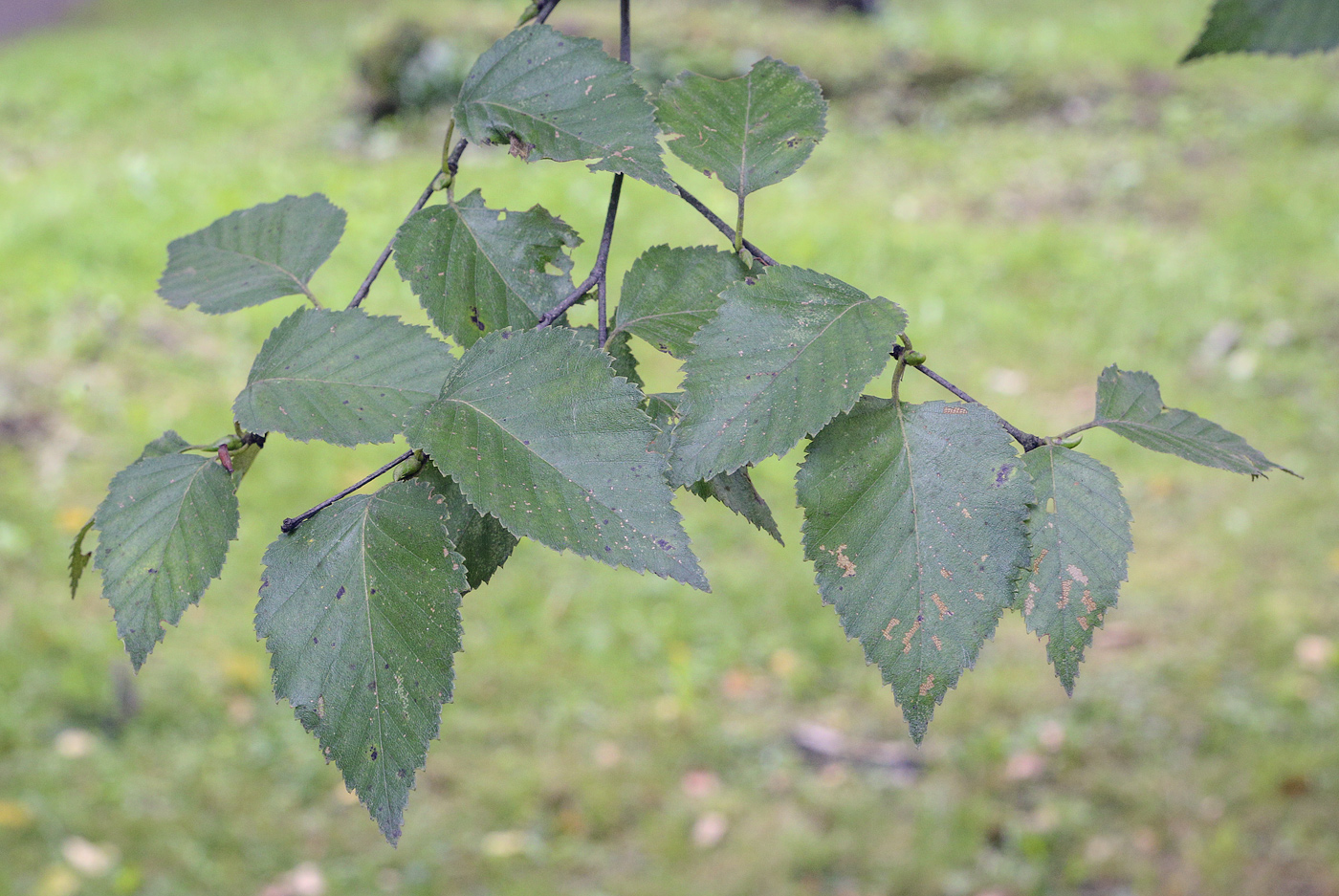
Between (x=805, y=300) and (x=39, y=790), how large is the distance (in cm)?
298

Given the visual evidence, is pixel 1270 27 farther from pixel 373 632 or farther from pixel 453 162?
pixel 373 632

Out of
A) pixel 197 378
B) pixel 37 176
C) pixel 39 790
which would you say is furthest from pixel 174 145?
pixel 39 790

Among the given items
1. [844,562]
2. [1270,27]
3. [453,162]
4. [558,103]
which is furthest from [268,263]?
[1270,27]

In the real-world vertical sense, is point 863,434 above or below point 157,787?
above

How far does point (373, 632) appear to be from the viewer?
61 cm

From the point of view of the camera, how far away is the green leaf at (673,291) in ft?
2.37

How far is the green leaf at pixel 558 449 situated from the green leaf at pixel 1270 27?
813 millimetres

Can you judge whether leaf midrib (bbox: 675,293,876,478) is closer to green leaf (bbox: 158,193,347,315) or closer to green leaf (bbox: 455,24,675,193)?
green leaf (bbox: 455,24,675,193)

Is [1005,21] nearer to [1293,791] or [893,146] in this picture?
[893,146]

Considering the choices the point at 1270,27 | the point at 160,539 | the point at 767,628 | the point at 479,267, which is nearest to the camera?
the point at 160,539

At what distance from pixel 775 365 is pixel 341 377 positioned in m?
0.27

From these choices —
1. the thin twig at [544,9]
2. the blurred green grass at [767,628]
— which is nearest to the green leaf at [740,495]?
the thin twig at [544,9]

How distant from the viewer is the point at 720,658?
3.38 metres

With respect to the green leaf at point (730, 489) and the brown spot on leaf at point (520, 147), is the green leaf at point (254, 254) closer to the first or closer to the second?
the brown spot on leaf at point (520, 147)
